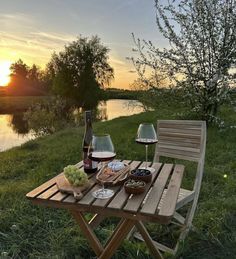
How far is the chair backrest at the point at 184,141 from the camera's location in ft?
9.41

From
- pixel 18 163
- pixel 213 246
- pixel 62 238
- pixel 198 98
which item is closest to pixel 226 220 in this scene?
pixel 213 246

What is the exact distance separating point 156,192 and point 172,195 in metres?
0.10

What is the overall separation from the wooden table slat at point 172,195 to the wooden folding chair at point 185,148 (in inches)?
17.2

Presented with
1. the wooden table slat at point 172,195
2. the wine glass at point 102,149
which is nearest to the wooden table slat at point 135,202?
the wooden table slat at point 172,195

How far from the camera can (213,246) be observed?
2693 millimetres

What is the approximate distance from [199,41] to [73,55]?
16470 millimetres

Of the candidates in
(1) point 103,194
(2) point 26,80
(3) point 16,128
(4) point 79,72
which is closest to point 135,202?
(1) point 103,194

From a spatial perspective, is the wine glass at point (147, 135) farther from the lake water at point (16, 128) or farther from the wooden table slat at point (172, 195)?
the lake water at point (16, 128)

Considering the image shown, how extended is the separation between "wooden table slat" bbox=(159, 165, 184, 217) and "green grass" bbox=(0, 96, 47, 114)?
752 inches

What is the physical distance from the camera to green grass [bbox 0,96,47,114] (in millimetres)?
20792

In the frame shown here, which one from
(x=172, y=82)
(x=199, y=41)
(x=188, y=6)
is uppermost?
(x=188, y=6)

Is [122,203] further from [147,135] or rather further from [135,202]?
[147,135]

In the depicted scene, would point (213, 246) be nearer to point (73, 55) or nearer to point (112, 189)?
point (112, 189)

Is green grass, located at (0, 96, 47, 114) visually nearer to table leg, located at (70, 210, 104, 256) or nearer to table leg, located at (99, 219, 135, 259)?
table leg, located at (70, 210, 104, 256)
